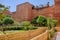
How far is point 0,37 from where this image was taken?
17.6 ft

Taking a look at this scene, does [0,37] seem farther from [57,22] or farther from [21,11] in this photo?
[21,11]

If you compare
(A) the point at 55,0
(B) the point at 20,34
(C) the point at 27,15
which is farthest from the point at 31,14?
(B) the point at 20,34

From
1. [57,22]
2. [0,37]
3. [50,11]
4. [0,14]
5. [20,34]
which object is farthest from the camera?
[50,11]

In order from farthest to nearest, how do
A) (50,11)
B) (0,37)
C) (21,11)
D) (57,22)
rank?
(21,11), (50,11), (57,22), (0,37)

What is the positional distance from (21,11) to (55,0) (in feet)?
21.7

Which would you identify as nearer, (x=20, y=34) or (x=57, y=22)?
(x=20, y=34)

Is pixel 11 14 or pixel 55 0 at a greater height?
pixel 55 0

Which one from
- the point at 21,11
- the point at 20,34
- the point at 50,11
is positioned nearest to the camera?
the point at 20,34

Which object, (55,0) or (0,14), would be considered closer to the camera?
(0,14)

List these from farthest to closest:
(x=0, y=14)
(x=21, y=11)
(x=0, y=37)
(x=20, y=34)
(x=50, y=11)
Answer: (x=21, y=11)
(x=50, y=11)
(x=20, y=34)
(x=0, y=14)
(x=0, y=37)

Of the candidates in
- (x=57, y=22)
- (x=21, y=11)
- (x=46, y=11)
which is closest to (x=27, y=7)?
(x=21, y=11)

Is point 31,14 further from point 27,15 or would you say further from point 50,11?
point 50,11

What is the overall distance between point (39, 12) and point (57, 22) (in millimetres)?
→ 4538

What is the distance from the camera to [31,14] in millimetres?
32969
